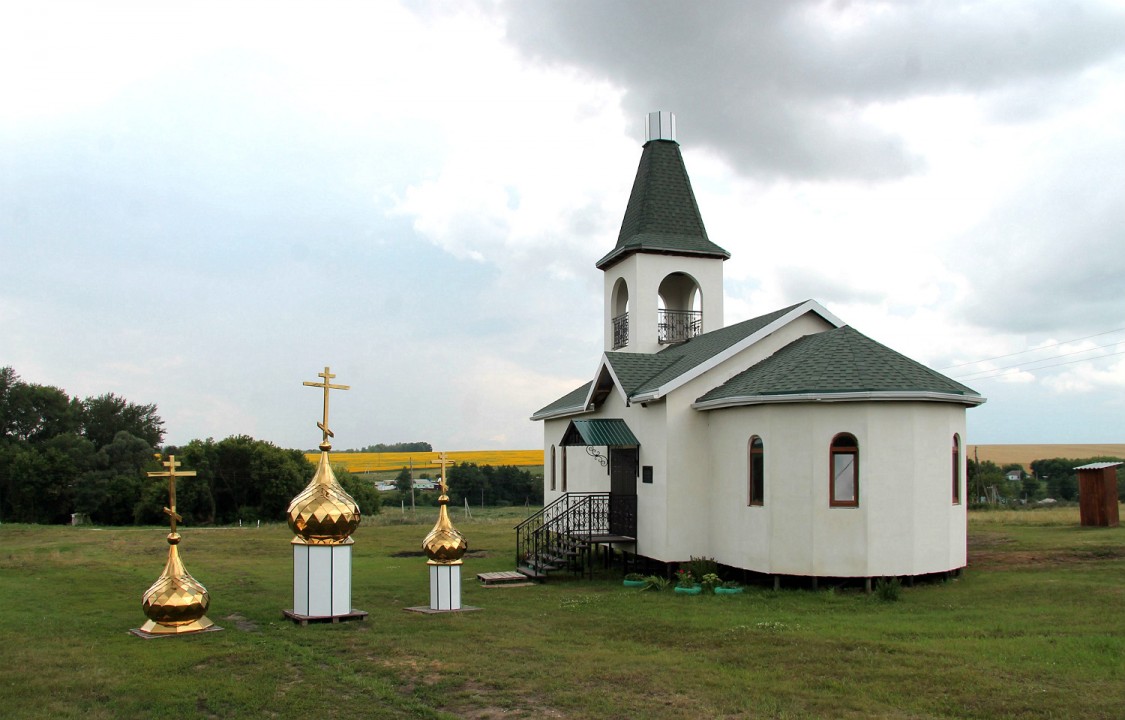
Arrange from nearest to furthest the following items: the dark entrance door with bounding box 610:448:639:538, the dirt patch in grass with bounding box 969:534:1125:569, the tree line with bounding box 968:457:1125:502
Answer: the dirt patch in grass with bounding box 969:534:1125:569
the dark entrance door with bounding box 610:448:639:538
the tree line with bounding box 968:457:1125:502

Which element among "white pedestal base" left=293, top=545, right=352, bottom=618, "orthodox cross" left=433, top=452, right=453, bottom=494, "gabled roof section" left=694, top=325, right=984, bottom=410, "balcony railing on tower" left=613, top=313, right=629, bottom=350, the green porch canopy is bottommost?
"white pedestal base" left=293, top=545, right=352, bottom=618

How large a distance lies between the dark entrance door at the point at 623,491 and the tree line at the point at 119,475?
3316 centimetres

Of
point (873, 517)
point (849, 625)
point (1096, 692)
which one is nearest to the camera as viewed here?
point (1096, 692)

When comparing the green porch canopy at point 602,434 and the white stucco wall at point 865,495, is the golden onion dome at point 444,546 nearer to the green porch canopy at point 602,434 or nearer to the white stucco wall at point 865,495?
the green porch canopy at point 602,434

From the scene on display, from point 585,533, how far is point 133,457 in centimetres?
5839

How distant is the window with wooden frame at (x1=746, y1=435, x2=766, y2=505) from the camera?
55.3 feet

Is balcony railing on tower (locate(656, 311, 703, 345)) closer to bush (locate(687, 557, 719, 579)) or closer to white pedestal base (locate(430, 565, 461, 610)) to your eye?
bush (locate(687, 557, 719, 579))

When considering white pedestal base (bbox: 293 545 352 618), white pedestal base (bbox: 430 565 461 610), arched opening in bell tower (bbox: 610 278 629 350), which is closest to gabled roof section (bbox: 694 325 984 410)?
white pedestal base (bbox: 430 565 461 610)

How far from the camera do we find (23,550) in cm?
2680

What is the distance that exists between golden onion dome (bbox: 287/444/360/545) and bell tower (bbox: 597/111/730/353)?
11610 mm

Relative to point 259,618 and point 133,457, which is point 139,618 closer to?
point 259,618

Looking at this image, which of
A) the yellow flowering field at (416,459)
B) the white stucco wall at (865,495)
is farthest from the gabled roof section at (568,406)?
the yellow flowering field at (416,459)

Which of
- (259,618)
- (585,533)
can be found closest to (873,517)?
(585,533)

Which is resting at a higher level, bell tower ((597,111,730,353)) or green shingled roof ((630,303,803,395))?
bell tower ((597,111,730,353))
